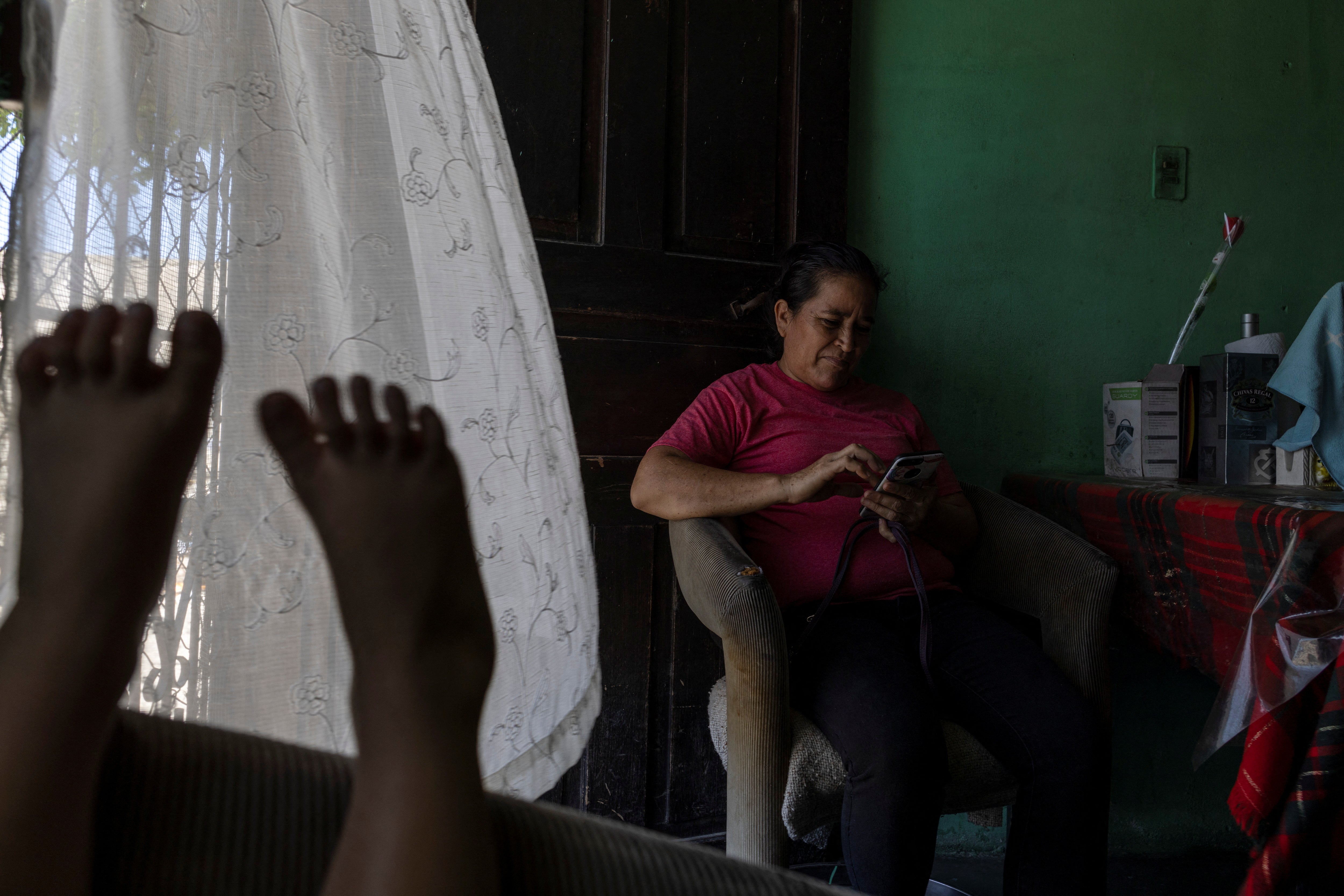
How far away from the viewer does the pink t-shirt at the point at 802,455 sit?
1.25 meters

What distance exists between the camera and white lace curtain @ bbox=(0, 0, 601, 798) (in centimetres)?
73

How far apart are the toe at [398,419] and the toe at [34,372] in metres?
0.21

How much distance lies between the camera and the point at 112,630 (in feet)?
1.59

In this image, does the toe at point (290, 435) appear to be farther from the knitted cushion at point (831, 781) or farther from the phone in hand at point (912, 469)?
the phone in hand at point (912, 469)

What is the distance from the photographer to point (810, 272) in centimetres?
140

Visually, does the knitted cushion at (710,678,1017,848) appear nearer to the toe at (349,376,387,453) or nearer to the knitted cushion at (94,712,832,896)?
the knitted cushion at (94,712,832,896)

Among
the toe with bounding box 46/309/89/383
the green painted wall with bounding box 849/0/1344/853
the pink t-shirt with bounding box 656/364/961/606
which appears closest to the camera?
the toe with bounding box 46/309/89/383

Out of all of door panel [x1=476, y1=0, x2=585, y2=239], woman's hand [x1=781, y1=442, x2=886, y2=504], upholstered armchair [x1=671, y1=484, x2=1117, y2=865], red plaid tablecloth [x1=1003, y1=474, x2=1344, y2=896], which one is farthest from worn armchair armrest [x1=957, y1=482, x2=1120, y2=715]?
door panel [x1=476, y1=0, x2=585, y2=239]

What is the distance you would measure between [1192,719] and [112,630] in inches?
74.3

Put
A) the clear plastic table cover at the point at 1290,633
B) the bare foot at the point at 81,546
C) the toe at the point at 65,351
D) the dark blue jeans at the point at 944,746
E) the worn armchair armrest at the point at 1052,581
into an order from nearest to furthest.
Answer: the bare foot at the point at 81,546
the toe at the point at 65,351
the clear plastic table cover at the point at 1290,633
the dark blue jeans at the point at 944,746
the worn armchair armrest at the point at 1052,581

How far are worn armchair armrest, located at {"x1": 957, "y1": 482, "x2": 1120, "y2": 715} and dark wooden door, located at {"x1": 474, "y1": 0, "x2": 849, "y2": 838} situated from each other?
482mm

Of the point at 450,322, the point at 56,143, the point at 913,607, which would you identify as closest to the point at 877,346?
the point at 913,607

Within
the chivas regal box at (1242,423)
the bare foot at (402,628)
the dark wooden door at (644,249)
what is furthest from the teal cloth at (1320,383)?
the bare foot at (402,628)

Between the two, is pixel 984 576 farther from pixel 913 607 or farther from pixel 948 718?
pixel 948 718
